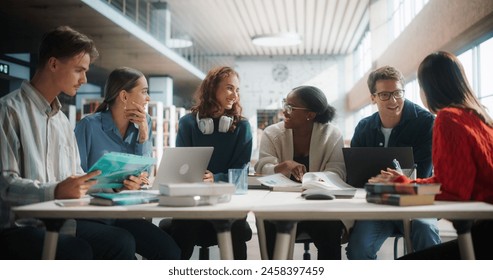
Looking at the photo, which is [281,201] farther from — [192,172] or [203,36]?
[203,36]

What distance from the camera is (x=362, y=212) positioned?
1206 mm

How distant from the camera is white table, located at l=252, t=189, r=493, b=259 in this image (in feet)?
3.93

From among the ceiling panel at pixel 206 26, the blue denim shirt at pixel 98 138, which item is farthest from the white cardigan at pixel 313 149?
the ceiling panel at pixel 206 26

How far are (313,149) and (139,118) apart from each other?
91cm

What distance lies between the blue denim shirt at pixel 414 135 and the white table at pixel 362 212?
981mm

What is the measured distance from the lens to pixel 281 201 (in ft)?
4.75

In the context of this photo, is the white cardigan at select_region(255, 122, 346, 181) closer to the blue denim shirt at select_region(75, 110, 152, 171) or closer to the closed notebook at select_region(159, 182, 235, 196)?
the blue denim shirt at select_region(75, 110, 152, 171)

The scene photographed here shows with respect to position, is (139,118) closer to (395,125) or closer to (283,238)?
(283,238)

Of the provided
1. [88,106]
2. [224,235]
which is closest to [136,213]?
[224,235]

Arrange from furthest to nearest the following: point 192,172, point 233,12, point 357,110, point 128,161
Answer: point 357,110 → point 233,12 → point 192,172 → point 128,161

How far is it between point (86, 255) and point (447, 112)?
1.31 metres

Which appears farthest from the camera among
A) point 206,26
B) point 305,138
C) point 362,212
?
point 206,26
